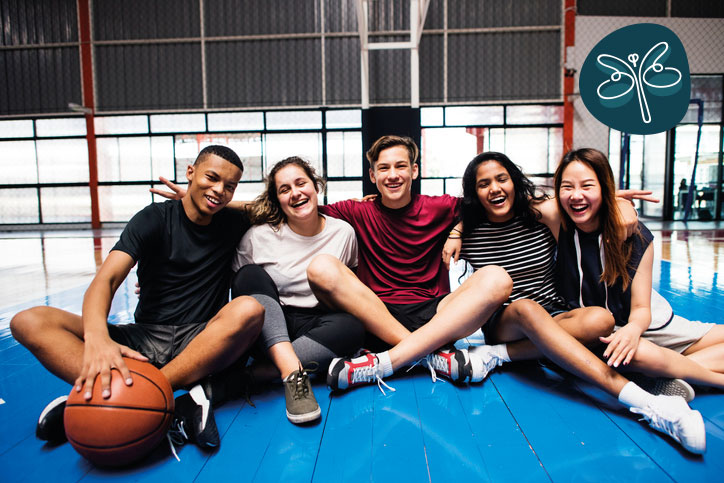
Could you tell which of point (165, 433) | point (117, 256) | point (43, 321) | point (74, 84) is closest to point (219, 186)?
point (117, 256)

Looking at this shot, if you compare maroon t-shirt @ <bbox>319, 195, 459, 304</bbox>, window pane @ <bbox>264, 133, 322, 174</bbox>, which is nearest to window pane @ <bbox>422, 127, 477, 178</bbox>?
window pane @ <bbox>264, 133, 322, 174</bbox>

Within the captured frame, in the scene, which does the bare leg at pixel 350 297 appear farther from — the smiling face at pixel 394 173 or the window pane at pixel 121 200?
the window pane at pixel 121 200

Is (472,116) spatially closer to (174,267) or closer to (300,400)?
(174,267)

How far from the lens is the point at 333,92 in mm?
8164

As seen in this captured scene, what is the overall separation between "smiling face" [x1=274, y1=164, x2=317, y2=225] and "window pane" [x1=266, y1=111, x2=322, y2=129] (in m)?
6.91

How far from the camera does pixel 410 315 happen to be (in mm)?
1653

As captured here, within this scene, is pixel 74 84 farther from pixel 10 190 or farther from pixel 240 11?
pixel 240 11

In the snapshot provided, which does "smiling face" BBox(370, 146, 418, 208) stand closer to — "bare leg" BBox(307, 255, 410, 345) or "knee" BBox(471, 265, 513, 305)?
"bare leg" BBox(307, 255, 410, 345)

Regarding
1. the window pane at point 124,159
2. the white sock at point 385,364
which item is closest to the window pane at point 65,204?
the window pane at point 124,159

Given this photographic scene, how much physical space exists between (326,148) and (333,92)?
1013 millimetres

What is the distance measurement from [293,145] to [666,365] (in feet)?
25.6

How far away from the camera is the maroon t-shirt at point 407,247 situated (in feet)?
5.81

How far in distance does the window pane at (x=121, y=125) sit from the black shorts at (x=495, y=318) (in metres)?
8.64

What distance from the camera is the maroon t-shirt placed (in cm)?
177
